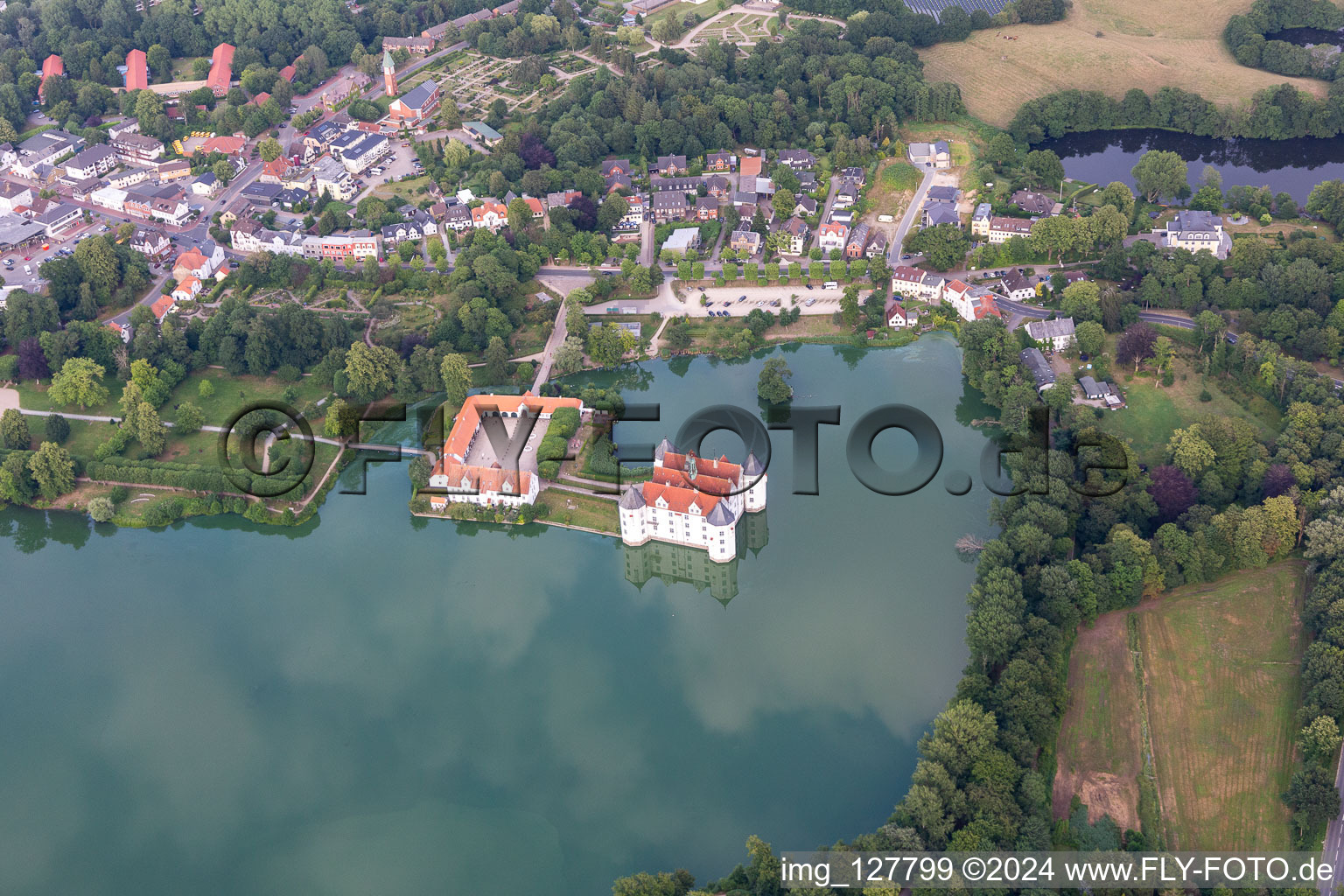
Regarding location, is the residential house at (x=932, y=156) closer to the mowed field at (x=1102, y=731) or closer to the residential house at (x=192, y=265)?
the mowed field at (x=1102, y=731)

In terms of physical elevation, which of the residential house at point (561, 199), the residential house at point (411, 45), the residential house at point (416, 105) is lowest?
Result: the residential house at point (561, 199)

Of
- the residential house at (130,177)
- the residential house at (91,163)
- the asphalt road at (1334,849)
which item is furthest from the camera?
the residential house at (91,163)

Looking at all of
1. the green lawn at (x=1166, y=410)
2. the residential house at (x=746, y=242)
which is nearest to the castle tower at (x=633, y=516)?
the green lawn at (x=1166, y=410)

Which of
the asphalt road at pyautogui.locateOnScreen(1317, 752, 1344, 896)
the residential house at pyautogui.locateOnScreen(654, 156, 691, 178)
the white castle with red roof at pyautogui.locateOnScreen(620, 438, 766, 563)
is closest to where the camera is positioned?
the asphalt road at pyautogui.locateOnScreen(1317, 752, 1344, 896)

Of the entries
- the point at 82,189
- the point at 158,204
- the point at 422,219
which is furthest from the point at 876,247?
the point at 82,189

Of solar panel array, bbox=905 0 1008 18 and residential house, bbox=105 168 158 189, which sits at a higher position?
solar panel array, bbox=905 0 1008 18

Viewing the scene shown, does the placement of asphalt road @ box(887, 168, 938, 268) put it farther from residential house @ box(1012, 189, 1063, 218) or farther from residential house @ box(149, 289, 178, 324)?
residential house @ box(149, 289, 178, 324)

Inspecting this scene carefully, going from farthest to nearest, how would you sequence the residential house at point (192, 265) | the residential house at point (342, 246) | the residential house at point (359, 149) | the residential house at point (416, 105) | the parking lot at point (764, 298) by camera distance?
the residential house at point (416, 105)
the residential house at point (359, 149)
the residential house at point (342, 246)
the residential house at point (192, 265)
the parking lot at point (764, 298)

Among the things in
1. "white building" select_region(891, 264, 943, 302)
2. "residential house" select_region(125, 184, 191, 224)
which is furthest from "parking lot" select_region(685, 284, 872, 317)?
"residential house" select_region(125, 184, 191, 224)
